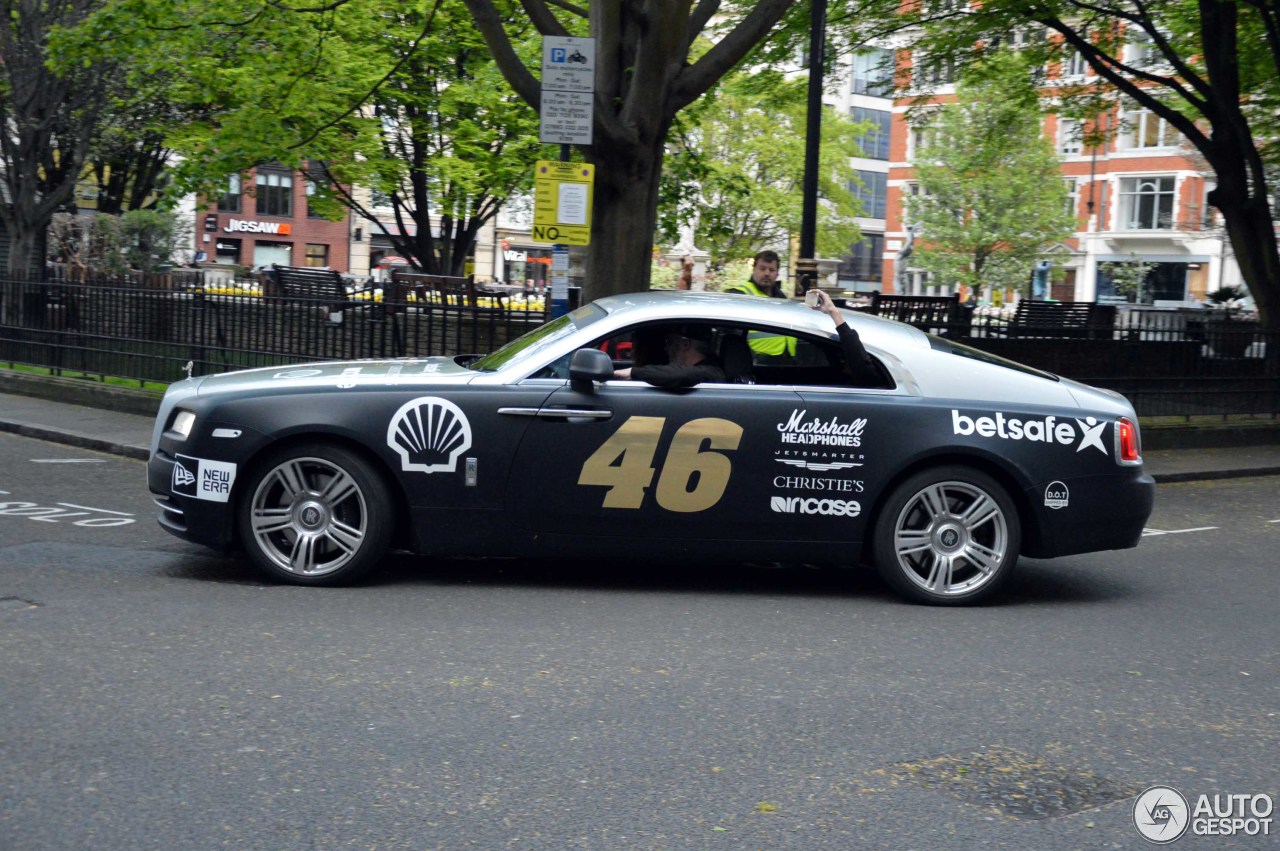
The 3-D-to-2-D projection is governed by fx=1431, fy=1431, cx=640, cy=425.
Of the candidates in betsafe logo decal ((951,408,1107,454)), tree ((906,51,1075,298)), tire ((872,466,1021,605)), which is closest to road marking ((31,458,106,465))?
tire ((872,466,1021,605))

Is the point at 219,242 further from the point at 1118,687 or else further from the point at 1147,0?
the point at 1118,687

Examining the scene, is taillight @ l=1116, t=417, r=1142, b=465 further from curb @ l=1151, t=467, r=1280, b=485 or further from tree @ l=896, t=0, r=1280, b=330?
tree @ l=896, t=0, r=1280, b=330

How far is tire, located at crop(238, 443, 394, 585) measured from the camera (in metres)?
7.29

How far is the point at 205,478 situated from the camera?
734 centimetres

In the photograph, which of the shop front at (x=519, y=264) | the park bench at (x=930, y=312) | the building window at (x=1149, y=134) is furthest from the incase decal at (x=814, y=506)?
the shop front at (x=519, y=264)

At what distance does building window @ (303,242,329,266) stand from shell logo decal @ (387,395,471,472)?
6816 cm

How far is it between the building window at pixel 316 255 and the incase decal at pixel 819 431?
68.5m

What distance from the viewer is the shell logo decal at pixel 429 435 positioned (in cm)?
729

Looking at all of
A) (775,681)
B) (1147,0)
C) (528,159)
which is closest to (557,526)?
(775,681)

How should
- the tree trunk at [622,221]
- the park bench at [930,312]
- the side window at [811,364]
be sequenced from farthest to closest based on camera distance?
the park bench at [930,312], the tree trunk at [622,221], the side window at [811,364]

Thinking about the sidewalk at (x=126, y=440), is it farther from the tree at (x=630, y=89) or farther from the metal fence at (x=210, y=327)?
the tree at (x=630, y=89)

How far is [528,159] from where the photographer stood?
31.3m

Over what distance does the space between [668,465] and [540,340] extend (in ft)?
3.41

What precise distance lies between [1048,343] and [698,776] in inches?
528
